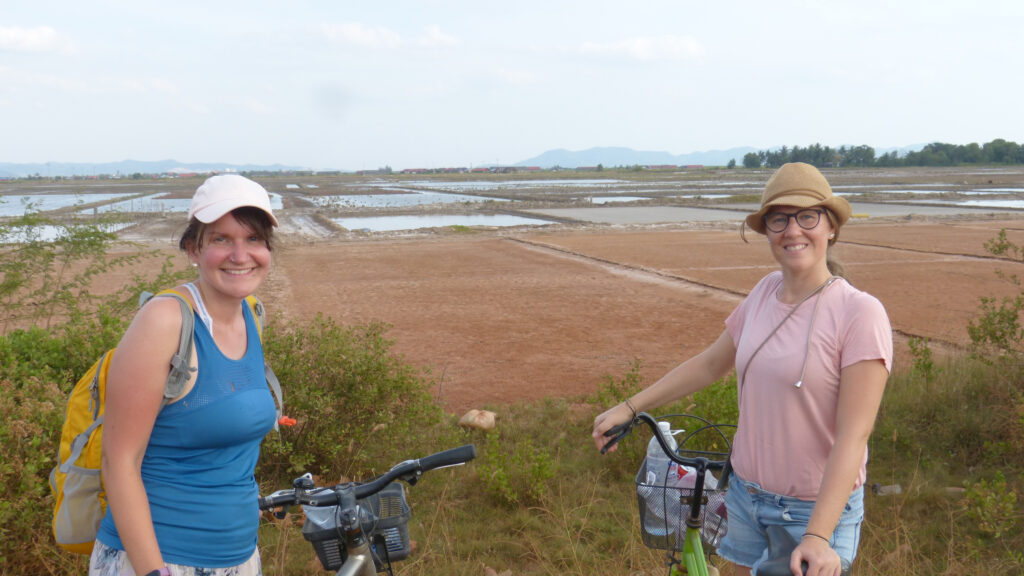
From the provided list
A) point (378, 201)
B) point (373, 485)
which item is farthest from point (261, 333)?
point (378, 201)

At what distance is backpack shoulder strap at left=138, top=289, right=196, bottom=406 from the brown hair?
0.20m

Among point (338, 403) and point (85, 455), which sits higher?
point (85, 455)

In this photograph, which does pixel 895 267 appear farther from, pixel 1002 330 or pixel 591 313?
pixel 1002 330

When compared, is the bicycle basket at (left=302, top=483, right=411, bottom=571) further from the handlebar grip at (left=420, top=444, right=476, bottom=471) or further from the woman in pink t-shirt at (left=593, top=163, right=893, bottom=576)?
the woman in pink t-shirt at (left=593, top=163, right=893, bottom=576)

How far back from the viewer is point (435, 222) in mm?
31938

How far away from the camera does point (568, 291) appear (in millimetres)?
14195

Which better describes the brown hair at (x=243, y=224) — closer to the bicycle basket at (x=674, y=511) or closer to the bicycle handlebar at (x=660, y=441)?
the bicycle handlebar at (x=660, y=441)

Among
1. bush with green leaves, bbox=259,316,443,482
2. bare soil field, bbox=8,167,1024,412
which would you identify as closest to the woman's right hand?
bush with green leaves, bbox=259,316,443,482

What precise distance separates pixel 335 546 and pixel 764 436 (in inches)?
47.3

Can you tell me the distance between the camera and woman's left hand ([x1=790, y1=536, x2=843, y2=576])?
180 centimetres

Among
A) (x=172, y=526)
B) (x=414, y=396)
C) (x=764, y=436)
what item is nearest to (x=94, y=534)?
(x=172, y=526)

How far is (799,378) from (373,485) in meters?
1.14

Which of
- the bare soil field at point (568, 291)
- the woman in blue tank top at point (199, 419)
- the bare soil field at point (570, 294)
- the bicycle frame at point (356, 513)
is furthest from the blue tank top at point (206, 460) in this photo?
the bare soil field at point (570, 294)

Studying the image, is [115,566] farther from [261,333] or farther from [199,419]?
[261,333]
